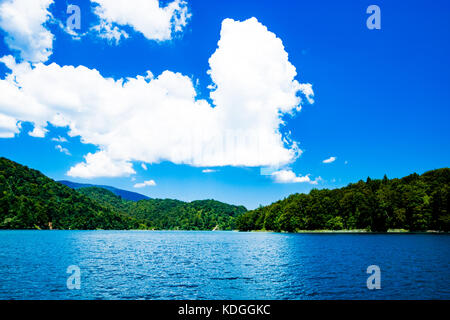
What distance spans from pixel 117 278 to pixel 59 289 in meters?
8.61

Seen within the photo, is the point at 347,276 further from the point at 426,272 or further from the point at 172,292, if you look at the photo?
the point at 172,292

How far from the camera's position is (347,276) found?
46812 millimetres


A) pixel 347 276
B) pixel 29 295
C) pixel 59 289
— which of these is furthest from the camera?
pixel 347 276

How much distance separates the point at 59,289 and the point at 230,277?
23.4 meters
